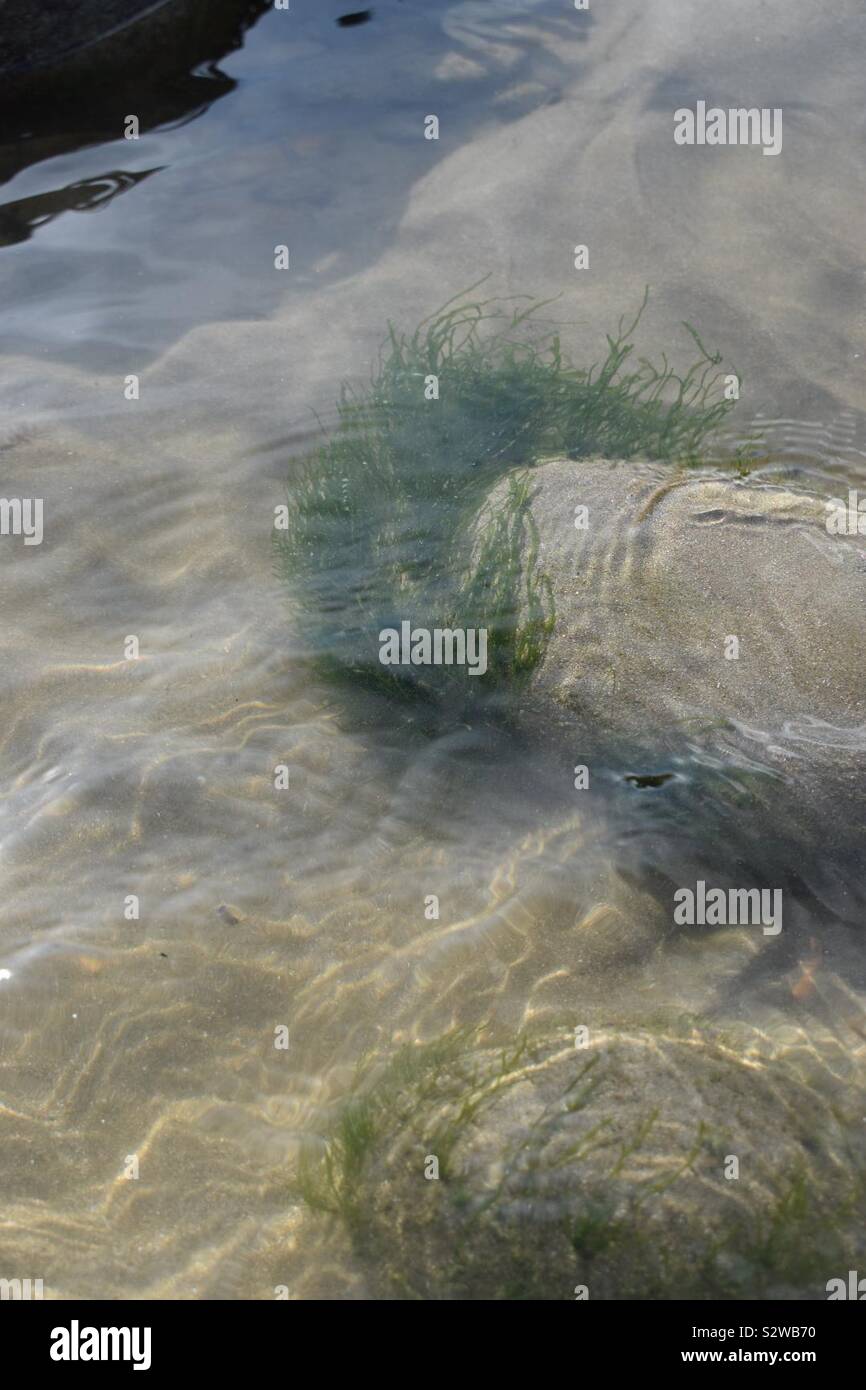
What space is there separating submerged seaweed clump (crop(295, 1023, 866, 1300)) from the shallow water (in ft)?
0.70

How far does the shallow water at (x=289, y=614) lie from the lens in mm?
3740

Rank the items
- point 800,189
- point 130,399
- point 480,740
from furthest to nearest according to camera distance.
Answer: point 800,189 → point 130,399 → point 480,740

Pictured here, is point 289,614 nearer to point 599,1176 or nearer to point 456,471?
point 456,471

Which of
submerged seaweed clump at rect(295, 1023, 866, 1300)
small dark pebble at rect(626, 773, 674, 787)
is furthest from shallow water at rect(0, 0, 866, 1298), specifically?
submerged seaweed clump at rect(295, 1023, 866, 1300)

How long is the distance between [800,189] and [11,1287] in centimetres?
783

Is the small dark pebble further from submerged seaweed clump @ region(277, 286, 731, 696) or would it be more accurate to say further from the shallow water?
submerged seaweed clump @ region(277, 286, 731, 696)

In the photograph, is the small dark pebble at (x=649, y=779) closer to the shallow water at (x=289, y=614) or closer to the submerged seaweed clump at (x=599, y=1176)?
the shallow water at (x=289, y=614)

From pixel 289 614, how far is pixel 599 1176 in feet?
9.61

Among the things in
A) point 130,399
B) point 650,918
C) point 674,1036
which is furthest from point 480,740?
point 130,399

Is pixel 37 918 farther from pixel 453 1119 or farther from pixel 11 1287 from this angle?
pixel 453 1119

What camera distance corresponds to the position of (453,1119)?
3373 millimetres

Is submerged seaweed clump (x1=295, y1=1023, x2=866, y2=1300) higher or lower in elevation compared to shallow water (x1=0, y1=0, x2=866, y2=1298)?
lower

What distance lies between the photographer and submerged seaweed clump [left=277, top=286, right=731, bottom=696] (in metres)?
4.83
